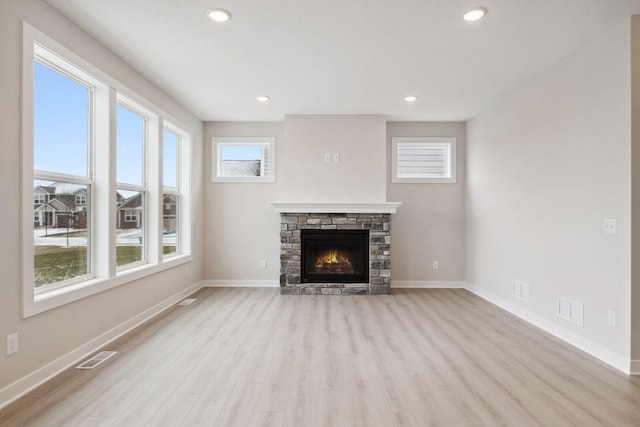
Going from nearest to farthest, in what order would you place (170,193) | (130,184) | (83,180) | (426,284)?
(83,180) → (130,184) → (170,193) → (426,284)

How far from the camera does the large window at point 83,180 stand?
7.70 feet

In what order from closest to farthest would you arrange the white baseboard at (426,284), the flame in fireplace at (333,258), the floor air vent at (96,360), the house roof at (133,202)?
the floor air vent at (96,360) → the house roof at (133,202) → the flame in fireplace at (333,258) → the white baseboard at (426,284)

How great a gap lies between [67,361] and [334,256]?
3.47m

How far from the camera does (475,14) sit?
2.50m

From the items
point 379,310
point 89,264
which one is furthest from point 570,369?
point 89,264

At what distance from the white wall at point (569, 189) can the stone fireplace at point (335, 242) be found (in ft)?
4.85

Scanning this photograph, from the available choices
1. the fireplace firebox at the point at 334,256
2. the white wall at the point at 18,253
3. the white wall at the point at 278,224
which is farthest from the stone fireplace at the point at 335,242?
the white wall at the point at 18,253

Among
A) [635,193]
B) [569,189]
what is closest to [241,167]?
[569,189]

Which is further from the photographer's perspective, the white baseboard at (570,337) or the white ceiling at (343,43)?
the white baseboard at (570,337)

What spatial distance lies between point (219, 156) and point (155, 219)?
1870mm

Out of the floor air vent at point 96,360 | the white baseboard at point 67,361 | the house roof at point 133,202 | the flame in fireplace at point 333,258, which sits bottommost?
the floor air vent at point 96,360

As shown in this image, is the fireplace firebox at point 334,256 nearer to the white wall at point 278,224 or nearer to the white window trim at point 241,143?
the white wall at point 278,224

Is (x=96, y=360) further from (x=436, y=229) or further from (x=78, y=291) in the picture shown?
(x=436, y=229)

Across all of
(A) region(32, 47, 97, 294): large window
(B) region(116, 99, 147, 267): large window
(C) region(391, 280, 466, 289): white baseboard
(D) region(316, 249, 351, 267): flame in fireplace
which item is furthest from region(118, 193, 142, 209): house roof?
(C) region(391, 280, 466, 289): white baseboard
